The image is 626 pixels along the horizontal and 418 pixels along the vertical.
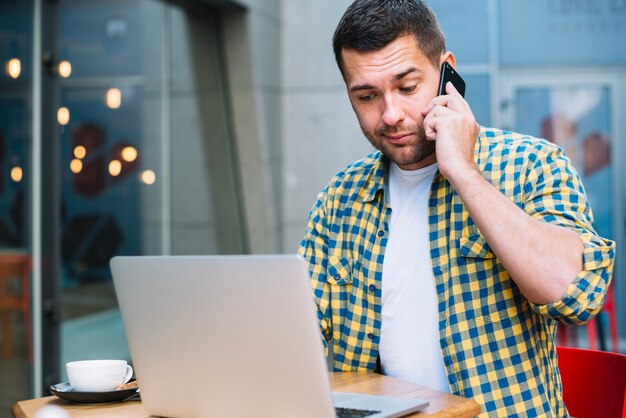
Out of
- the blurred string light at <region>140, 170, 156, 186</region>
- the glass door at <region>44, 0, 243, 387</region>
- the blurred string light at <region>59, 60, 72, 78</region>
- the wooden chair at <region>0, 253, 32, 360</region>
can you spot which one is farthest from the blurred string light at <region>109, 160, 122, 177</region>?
the wooden chair at <region>0, 253, 32, 360</region>

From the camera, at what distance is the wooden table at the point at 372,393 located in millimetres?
1584

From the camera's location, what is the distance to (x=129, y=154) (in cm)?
514

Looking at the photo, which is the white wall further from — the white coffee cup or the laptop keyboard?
the laptop keyboard

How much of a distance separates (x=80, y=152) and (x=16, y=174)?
0.52 meters

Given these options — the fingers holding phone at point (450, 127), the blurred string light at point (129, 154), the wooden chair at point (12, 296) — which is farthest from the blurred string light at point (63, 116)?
the fingers holding phone at point (450, 127)

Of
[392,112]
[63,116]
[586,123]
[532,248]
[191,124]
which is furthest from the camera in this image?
[586,123]

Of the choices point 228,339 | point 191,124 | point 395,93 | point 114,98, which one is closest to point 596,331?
point 191,124

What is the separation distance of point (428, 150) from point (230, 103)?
14.6 ft

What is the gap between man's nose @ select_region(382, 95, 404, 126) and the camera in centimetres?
193

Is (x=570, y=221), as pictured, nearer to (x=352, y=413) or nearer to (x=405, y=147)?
(x=405, y=147)

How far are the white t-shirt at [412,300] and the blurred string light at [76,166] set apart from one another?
113 inches

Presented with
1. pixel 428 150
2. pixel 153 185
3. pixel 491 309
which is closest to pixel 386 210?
pixel 428 150

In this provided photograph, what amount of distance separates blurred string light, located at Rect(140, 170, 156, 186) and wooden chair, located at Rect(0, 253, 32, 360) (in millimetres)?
1201

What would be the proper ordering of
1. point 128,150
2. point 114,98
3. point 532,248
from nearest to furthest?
1. point 532,248
2. point 114,98
3. point 128,150
